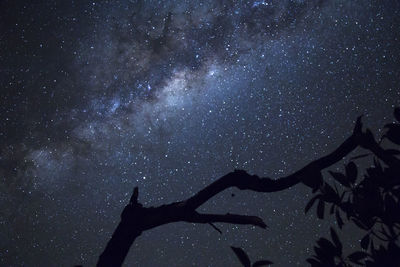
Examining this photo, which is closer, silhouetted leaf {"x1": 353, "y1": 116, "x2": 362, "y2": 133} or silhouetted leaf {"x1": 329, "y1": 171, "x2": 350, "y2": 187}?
silhouetted leaf {"x1": 353, "y1": 116, "x2": 362, "y2": 133}

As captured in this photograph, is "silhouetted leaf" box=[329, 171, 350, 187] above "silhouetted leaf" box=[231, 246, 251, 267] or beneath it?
above

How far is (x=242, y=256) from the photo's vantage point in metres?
1.90

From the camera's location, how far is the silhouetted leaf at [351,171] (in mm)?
2055

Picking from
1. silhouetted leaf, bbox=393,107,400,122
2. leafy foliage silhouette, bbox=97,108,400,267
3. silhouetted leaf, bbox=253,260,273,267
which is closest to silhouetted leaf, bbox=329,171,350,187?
leafy foliage silhouette, bbox=97,108,400,267

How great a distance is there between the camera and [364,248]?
2096mm

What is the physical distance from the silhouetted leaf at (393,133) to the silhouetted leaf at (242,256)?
1.23 m

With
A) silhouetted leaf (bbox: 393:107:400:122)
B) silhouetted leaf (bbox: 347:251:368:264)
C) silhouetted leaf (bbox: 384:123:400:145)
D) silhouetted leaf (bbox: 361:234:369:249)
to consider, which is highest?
silhouetted leaf (bbox: 393:107:400:122)

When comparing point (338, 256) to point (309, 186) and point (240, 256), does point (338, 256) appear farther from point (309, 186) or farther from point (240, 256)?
point (240, 256)

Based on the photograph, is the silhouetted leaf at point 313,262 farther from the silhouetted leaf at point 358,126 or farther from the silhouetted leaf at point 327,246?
the silhouetted leaf at point 358,126

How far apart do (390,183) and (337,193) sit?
0.32m

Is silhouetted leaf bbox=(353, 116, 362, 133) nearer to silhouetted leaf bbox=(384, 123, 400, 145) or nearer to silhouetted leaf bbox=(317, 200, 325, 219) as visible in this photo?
silhouetted leaf bbox=(384, 123, 400, 145)

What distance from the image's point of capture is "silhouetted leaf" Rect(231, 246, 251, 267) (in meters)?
1.90

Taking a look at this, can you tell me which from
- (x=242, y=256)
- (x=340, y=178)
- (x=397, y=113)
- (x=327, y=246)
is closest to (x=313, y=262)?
(x=327, y=246)

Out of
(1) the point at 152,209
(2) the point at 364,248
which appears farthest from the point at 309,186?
(1) the point at 152,209
